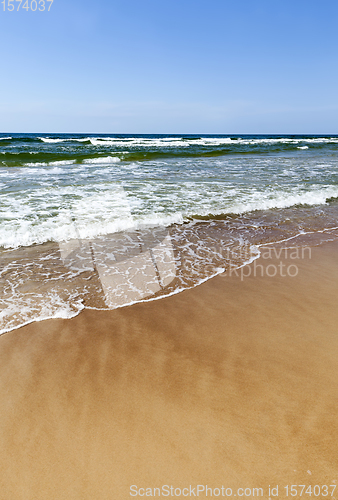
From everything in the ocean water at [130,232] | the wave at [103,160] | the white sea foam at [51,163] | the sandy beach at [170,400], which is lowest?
the sandy beach at [170,400]

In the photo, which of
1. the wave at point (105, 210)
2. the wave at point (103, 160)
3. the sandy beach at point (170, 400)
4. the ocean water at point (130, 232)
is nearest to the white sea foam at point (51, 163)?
the wave at point (103, 160)

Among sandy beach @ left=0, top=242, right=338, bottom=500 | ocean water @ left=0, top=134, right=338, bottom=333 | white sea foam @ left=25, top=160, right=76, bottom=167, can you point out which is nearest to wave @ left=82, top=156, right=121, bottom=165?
white sea foam @ left=25, top=160, right=76, bottom=167

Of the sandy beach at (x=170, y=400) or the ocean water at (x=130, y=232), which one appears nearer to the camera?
the sandy beach at (x=170, y=400)

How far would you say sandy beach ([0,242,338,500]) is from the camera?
1569mm

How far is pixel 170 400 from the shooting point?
199 cm

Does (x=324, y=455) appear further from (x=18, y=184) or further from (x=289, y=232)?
(x=18, y=184)

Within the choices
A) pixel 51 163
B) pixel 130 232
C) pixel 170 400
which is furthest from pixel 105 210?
pixel 51 163

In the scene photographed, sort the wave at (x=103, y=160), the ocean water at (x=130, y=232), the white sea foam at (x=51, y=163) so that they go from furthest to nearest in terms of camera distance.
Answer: the wave at (x=103, y=160) → the white sea foam at (x=51, y=163) → the ocean water at (x=130, y=232)

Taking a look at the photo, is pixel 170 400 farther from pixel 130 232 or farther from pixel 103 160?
pixel 103 160

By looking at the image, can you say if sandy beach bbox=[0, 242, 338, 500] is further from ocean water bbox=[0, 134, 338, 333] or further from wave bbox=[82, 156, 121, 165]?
wave bbox=[82, 156, 121, 165]

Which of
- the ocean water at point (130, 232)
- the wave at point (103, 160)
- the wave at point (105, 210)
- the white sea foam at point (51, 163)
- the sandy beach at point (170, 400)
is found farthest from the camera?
the wave at point (103, 160)

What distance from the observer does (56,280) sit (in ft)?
12.1

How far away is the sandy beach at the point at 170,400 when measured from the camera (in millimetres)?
1569

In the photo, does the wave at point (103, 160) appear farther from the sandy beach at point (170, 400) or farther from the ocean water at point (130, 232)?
the sandy beach at point (170, 400)
